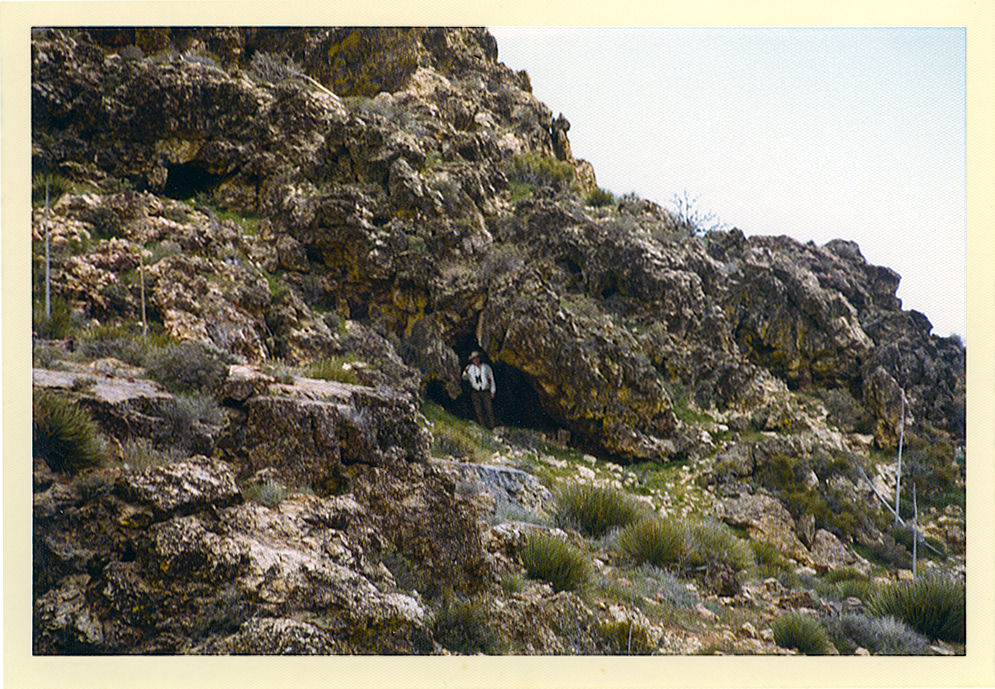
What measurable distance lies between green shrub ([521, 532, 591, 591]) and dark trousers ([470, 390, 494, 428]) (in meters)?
5.66

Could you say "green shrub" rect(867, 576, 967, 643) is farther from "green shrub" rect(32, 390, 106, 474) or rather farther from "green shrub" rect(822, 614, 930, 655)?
"green shrub" rect(32, 390, 106, 474)

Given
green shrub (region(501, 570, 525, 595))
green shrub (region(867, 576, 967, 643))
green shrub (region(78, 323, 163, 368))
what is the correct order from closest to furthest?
green shrub (region(501, 570, 525, 595)) → green shrub (region(867, 576, 967, 643)) → green shrub (region(78, 323, 163, 368))

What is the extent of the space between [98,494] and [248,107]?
10195 mm

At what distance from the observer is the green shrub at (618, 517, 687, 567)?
16.9 feet

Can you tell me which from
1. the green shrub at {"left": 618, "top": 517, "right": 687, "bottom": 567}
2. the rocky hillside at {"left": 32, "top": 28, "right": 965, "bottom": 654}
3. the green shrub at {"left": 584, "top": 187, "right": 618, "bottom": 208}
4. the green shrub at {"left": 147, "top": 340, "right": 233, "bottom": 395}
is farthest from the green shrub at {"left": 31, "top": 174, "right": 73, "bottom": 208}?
the green shrub at {"left": 584, "top": 187, "right": 618, "bottom": 208}

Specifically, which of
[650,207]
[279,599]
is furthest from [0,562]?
[650,207]

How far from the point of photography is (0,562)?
3717mm

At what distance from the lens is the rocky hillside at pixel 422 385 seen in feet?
10.2

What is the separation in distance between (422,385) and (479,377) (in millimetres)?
1143

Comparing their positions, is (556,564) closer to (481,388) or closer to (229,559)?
(229,559)

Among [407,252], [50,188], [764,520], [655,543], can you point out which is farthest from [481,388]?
[50,188]

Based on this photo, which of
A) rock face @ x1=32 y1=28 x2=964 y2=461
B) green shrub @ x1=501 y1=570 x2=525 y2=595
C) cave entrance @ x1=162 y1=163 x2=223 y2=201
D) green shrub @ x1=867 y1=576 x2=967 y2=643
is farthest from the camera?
cave entrance @ x1=162 y1=163 x2=223 y2=201
